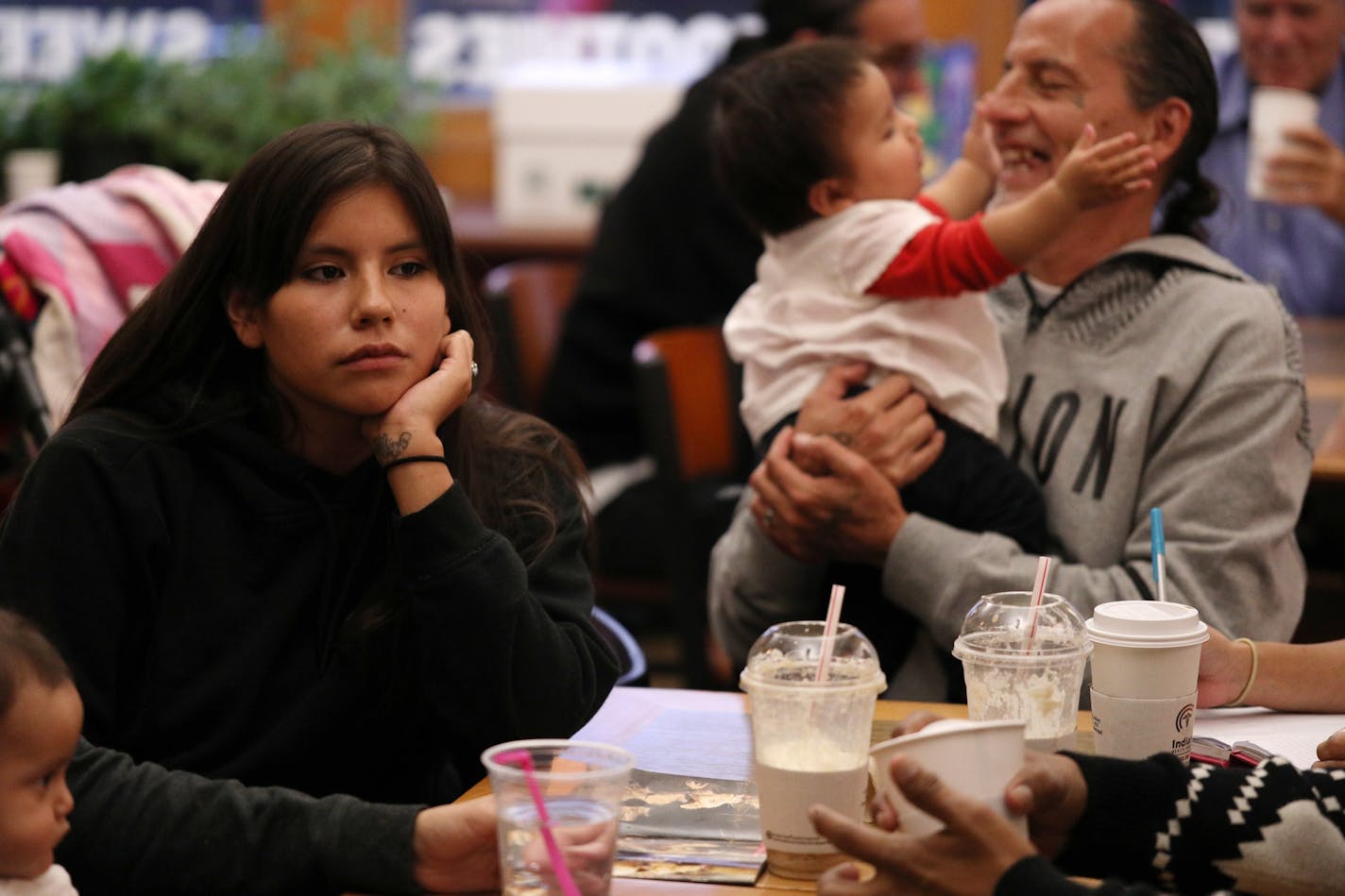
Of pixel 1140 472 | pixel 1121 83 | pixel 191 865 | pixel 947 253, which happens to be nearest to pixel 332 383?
pixel 191 865

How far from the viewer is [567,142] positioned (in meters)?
5.75

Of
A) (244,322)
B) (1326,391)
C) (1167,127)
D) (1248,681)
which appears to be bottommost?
(1326,391)

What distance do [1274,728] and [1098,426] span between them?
60 centimetres

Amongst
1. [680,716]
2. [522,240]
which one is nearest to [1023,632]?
[680,716]

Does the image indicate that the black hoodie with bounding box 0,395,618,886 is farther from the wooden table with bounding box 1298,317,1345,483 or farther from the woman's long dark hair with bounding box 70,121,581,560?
the wooden table with bounding box 1298,317,1345,483

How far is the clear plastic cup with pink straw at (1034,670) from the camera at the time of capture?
58.9 inches

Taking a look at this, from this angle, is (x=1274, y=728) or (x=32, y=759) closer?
(x=32, y=759)

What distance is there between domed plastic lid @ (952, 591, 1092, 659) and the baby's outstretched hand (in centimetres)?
72

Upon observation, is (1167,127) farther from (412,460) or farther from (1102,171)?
(412,460)

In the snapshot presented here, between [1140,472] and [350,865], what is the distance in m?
1.22

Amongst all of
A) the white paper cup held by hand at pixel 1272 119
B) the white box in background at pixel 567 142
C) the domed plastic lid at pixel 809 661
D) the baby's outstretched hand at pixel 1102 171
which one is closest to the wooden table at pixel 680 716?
the domed plastic lid at pixel 809 661

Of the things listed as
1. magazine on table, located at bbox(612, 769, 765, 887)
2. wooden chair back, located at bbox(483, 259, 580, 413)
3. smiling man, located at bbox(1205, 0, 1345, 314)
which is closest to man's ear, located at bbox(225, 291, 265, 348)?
magazine on table, located at bbox(612, 769, 765, 887)

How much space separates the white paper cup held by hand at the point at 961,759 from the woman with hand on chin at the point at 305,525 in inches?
19.5

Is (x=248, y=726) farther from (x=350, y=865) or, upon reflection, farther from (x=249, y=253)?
(x=249, y=253)
